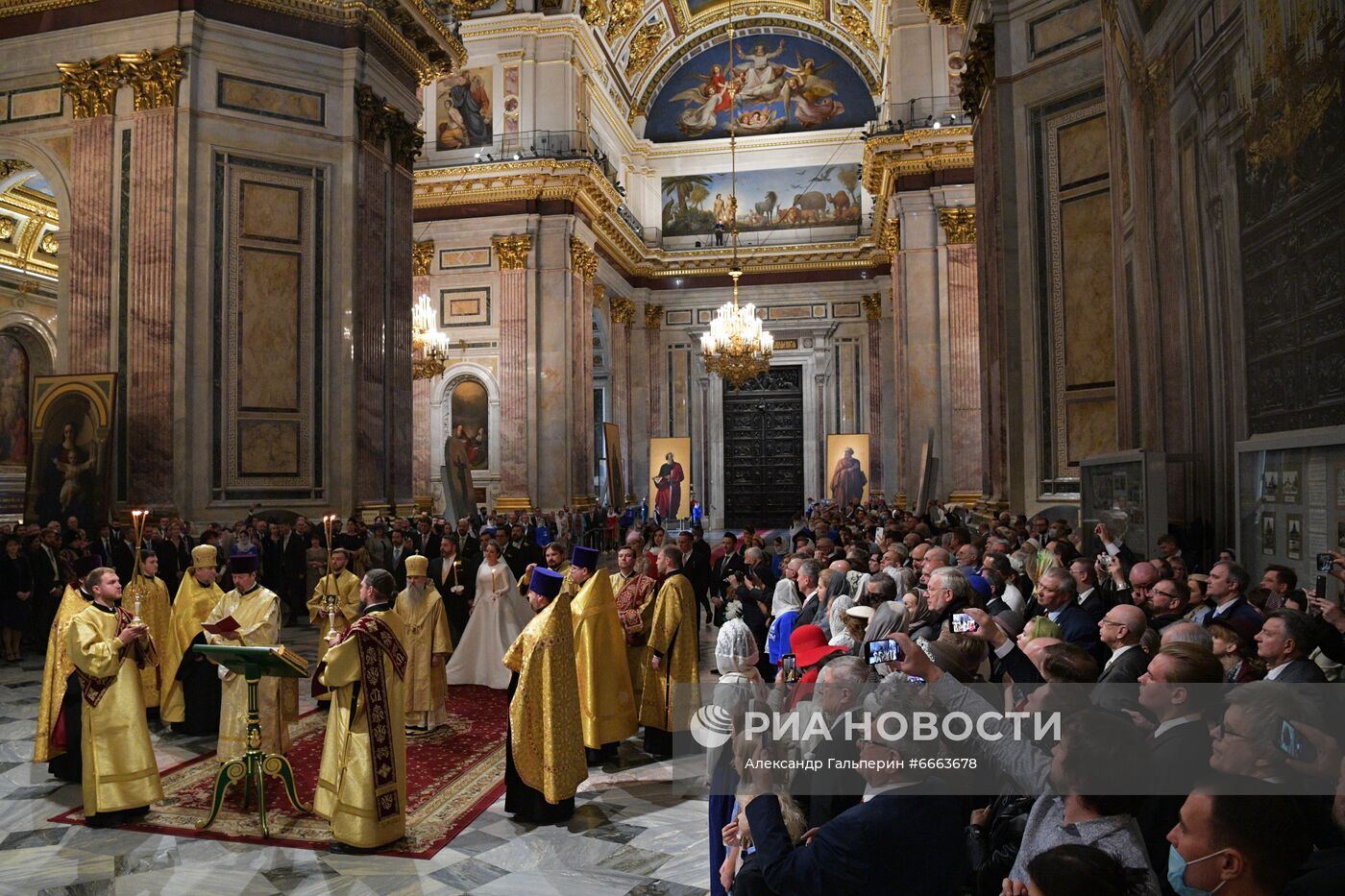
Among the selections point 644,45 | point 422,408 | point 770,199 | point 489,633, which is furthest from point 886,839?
point 770,199

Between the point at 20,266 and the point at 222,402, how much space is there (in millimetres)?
11157

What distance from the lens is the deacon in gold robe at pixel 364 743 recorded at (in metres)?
4.81

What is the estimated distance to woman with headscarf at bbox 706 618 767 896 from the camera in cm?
285

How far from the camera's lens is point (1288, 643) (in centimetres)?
321

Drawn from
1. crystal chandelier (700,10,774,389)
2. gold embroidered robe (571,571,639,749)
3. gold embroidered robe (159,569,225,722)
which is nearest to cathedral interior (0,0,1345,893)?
gold embroidered robe (571,571,639,749)

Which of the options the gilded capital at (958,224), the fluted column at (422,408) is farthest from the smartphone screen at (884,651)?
the fluted column at (422,408)

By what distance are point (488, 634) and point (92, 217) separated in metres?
8.20

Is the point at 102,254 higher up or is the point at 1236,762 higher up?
the point at 102,254

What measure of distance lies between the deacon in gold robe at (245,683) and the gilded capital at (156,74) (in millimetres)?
8740

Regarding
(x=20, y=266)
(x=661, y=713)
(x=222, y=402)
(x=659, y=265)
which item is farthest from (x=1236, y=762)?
(x=659, y=265)

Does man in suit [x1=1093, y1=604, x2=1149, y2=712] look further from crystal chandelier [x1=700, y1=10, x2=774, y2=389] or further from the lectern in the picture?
crystal chandelier [x1=700, y1=10, x2=774, y2=389]

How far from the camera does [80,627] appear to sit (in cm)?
507

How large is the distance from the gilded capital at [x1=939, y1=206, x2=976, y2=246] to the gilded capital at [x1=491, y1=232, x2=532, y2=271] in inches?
356

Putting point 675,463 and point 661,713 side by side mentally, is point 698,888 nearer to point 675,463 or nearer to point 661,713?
point 661,713
